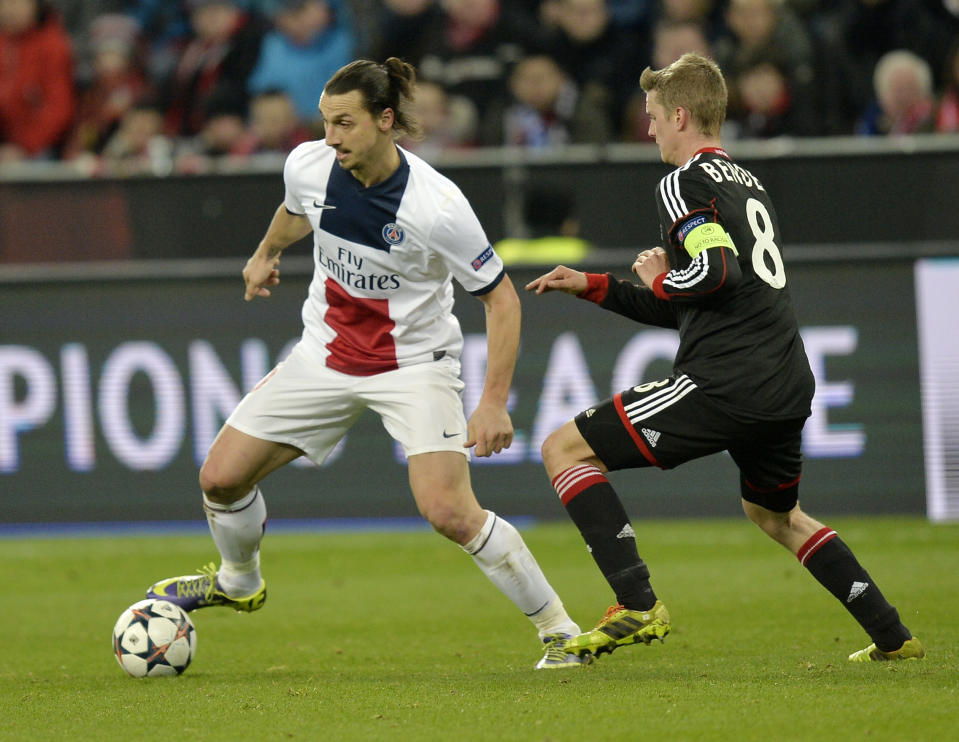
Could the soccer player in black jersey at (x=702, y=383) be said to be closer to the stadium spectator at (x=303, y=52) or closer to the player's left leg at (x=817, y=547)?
the player's left leg at (x=817, y=547)

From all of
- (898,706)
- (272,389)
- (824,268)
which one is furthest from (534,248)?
(898,706)

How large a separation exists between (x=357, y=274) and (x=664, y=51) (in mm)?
6416

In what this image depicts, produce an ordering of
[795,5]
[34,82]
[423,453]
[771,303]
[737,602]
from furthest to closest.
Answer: [34,82] → [795,5] → [737,602] → [423,453] → [771,303]

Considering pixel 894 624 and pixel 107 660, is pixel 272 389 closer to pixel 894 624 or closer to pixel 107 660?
pixel 107 660

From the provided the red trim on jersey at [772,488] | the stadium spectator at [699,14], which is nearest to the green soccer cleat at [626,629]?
the red trim on jersey at [772,488]

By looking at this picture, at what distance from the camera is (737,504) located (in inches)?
370

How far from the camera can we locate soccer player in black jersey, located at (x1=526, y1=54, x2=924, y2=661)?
4898 millimetres

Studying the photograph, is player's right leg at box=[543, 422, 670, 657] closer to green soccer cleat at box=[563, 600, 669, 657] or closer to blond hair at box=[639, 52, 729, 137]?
green soccer cleat at box=[563, 600, 669, 657]

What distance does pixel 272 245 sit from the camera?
19.5 feet

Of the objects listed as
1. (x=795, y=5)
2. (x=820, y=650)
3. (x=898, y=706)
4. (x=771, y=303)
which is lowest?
(x=820, y=650)

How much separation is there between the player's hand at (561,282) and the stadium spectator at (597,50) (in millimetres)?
6472

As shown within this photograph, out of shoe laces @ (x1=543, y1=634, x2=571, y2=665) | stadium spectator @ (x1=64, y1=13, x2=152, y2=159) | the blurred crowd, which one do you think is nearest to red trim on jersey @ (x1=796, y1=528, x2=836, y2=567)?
shoe laces @ (x1=543, y1=634, x2=571, y2=665)

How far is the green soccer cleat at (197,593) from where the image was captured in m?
5.88

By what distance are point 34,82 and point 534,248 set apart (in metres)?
5.27
